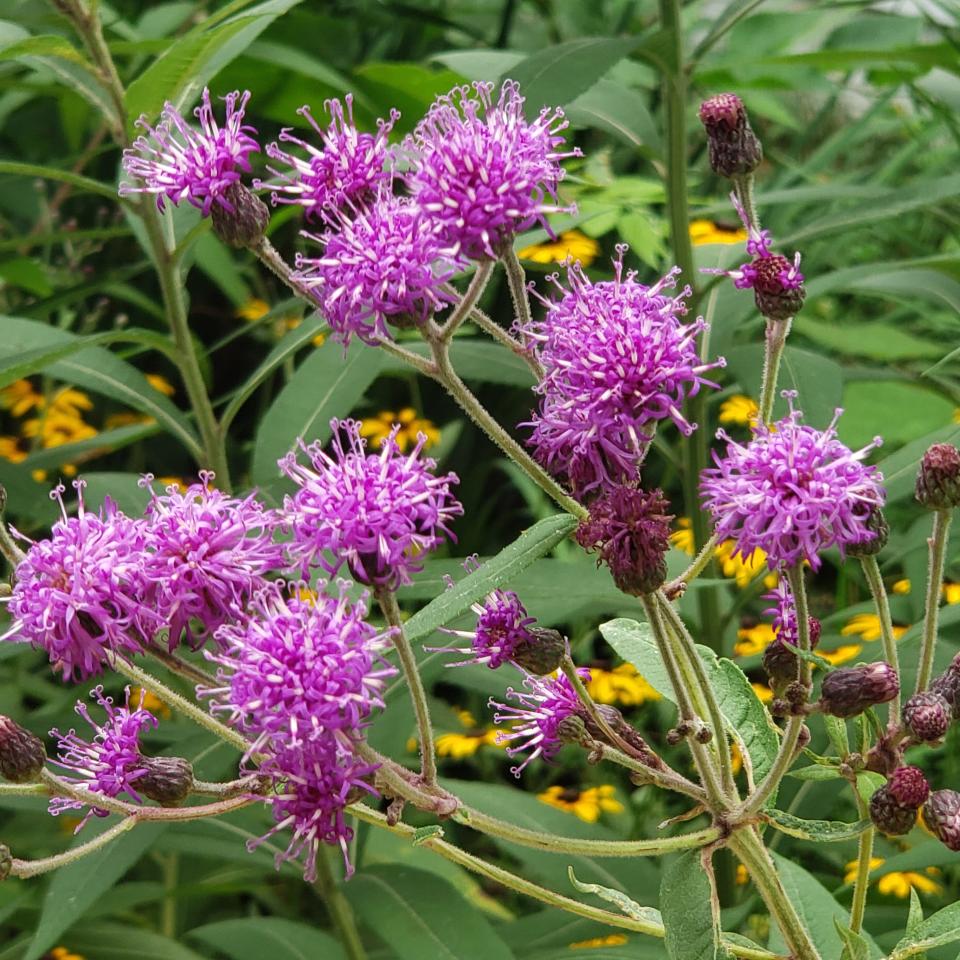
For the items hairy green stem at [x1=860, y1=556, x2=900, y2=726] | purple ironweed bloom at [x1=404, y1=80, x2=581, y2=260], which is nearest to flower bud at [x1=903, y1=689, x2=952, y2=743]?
hairy green stem at [x1=860, y1=556, x2=900, y2=726]

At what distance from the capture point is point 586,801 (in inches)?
107

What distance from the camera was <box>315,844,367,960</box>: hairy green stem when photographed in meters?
2.02

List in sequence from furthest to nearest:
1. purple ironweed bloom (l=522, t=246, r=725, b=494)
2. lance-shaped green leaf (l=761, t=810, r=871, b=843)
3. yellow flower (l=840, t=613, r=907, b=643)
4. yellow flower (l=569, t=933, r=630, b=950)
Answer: yellow flower (l=840, t=613, r=907, b=643)
yellow flower (l=569, t=933, r=630, b=950)
lance-shaped green leaf (l=761, t=810, r=871, b=843)
purple ironweed bloom (l=522, t=246, r=725, b=494)

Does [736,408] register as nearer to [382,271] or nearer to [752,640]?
[752,640]

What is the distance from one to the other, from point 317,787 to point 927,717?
21.2 inches

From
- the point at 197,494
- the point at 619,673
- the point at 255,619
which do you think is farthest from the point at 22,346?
the point at 619,673

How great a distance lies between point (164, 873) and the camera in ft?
8.89

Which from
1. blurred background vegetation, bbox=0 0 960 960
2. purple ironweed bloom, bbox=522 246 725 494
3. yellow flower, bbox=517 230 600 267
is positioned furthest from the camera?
yellow flower, bbox=517 230 600 267

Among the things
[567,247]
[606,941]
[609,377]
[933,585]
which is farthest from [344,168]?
[567,247]

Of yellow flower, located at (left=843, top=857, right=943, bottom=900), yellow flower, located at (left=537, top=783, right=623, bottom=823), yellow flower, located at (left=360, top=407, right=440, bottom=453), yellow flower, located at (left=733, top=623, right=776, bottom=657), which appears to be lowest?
yellow flower, located at (left=537, top=783, right=623, bottom=823)

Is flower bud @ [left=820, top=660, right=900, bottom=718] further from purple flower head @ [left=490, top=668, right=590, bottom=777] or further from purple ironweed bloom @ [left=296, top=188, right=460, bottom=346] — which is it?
purple ironweed bloom @ [left=296, top=188, right=460, bottom=346]

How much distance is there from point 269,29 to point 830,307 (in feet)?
7.16

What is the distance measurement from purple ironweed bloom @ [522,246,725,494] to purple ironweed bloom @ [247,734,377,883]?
1.02ft

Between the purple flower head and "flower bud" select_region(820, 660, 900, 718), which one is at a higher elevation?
"flower bud" select_region(820, 660, 900, 718)
